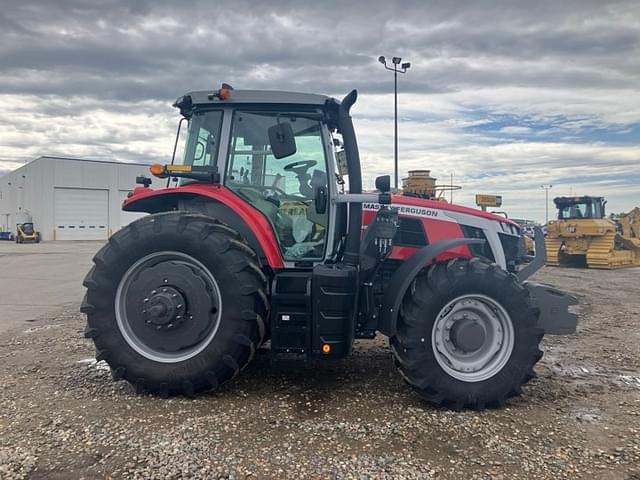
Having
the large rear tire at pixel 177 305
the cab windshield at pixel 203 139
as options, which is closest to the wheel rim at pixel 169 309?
the large rear tire at pixel 177 305

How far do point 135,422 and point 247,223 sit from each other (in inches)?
69.5

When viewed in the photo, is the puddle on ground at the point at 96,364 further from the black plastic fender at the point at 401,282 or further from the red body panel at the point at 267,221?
the black plastic fender at the point at 401,282

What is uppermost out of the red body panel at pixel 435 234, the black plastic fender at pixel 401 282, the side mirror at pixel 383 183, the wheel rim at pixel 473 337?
the side mirror at pixel 383 183

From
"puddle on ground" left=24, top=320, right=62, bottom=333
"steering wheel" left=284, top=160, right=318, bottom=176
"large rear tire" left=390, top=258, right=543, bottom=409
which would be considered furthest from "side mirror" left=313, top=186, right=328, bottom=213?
"puddle on ground" left=24, top=320, right=62, bottom=333

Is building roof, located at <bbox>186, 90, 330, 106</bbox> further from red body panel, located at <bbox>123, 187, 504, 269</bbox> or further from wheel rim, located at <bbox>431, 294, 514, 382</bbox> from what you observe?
wheel rim, located at <bbox>431, 294, 514, 382</bbox>

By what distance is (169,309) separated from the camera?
3.96 meters

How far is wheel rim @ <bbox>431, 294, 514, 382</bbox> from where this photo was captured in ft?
12.8

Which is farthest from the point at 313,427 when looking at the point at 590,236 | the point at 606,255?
the point at 590,236

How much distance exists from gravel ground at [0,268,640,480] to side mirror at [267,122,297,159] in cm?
209

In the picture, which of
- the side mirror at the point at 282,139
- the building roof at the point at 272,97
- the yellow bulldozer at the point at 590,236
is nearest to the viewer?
the side mirror at the point at 282,139

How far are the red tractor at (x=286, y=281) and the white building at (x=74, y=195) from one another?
38.2 m

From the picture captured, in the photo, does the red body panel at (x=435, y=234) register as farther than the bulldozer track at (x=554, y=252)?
No

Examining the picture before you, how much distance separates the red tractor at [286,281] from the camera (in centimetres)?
389

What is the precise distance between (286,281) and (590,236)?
1571cm
